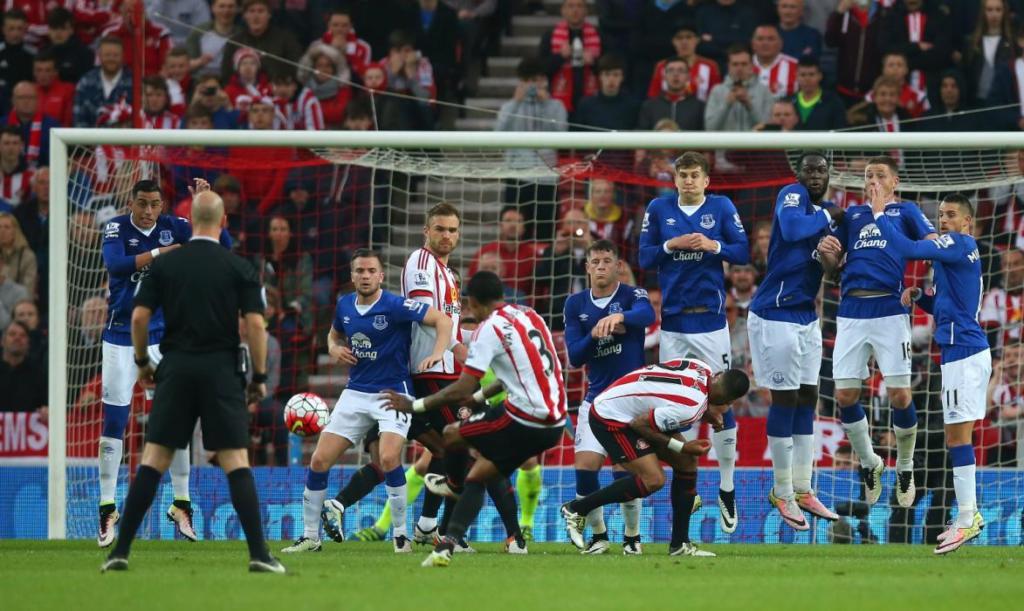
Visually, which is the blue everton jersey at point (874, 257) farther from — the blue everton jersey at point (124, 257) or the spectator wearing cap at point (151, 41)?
the spectator wearing cap at point (151, 41)

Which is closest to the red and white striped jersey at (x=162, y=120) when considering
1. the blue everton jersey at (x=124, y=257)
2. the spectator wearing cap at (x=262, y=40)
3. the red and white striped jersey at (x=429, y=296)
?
the spectator wearing cap at (x=262, y=40)

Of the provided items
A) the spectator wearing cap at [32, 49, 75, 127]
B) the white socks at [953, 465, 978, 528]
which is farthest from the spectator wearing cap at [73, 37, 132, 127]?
the white socks at [953, 465, 978, 528]

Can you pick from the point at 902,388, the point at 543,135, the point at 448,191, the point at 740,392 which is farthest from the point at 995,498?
the point at 448,191

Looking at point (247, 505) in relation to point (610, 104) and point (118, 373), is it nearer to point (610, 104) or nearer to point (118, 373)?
point (118, 373)

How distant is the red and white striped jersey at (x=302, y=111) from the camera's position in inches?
711

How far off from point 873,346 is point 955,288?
3.17 feet

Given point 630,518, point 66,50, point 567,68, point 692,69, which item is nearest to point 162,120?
point 66,50

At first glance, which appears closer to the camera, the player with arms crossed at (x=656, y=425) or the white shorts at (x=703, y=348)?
the player with arms crossed at (x=656, y=425)

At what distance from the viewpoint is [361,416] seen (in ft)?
37.6

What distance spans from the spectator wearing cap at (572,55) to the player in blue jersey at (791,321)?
6382 mm

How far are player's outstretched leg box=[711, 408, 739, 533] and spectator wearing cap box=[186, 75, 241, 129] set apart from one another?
7.66 metres

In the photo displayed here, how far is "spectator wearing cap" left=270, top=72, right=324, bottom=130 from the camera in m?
18.0

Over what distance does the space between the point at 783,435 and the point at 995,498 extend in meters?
2.69

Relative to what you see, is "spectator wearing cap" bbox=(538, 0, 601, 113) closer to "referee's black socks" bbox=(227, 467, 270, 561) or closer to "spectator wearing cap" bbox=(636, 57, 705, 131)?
"spectator wearing cap" bbox=(636, 57, 705, 131)
